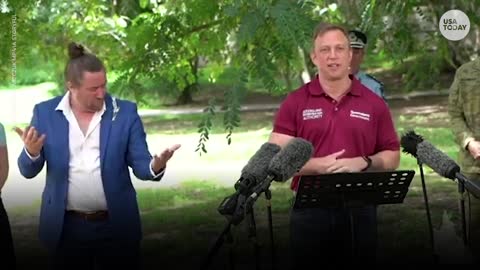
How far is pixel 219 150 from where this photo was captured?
48.1ft

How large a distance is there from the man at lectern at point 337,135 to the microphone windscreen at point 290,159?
41 cm

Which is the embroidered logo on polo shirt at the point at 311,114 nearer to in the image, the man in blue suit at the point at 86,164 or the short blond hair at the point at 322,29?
the short blond hair at the point at 322,29

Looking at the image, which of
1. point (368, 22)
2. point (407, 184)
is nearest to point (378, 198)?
point (407, 184)

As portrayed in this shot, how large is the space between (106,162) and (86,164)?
0.31 ft

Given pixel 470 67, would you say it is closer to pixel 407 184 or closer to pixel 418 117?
pixel 407 184

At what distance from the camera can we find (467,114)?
4.99m

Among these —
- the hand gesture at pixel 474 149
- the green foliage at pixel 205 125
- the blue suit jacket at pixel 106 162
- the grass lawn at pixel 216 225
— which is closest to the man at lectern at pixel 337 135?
the green foliage at pixel 205 125

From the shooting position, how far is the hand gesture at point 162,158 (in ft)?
12.1

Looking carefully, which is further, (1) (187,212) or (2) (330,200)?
(1) (187,212)

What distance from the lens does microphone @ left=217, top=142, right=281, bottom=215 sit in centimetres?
288

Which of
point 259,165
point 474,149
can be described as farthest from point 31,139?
point 474,149

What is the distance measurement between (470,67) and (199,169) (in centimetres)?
935

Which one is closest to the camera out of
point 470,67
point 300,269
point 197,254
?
point 300,269

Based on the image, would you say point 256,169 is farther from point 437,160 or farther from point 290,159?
point 437,160
